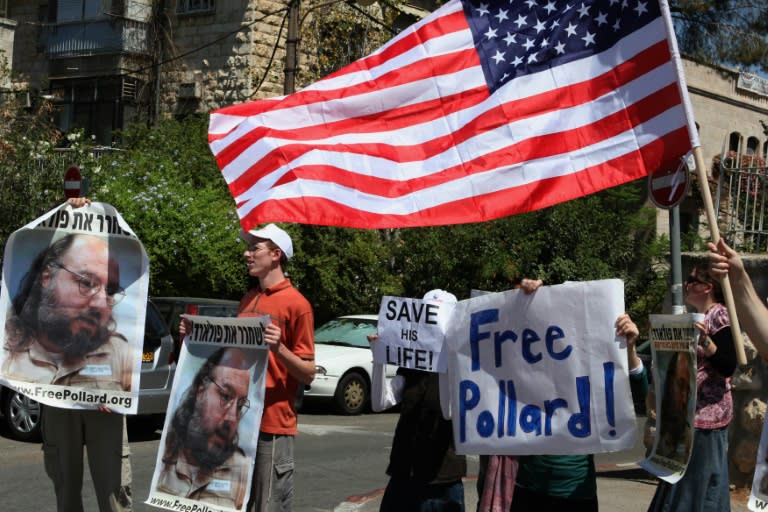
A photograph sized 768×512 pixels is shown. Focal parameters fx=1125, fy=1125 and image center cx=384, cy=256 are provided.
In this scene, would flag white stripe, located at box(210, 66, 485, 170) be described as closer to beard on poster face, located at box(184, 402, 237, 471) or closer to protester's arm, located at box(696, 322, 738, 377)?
beard on poster face, located at box(184, 402, 237, 471)

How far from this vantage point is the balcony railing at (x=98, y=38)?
27.1 meters

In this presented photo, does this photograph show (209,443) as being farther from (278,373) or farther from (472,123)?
(472,123)

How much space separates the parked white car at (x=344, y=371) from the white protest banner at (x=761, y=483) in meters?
10.9

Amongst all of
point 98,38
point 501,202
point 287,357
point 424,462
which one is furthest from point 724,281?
point 98,38

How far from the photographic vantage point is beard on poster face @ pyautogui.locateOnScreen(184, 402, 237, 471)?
5.62 metres

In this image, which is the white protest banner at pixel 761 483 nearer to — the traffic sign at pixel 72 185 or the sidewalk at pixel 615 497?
the sidewalk at pixel 615 497

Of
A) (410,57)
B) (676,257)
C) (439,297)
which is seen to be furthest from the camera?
(676,257)

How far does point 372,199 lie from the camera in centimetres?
565

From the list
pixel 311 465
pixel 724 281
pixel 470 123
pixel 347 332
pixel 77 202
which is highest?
pixel 470 123

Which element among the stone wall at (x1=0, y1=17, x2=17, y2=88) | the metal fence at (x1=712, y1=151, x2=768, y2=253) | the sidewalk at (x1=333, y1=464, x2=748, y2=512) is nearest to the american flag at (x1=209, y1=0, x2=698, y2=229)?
the sidewalk at (x1=333, y1=464, x2=748, y2=512)

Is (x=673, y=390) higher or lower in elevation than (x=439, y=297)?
lower

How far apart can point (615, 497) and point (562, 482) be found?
4.19 m

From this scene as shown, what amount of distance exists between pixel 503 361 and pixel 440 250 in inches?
647

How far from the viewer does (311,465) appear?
36.5ft
